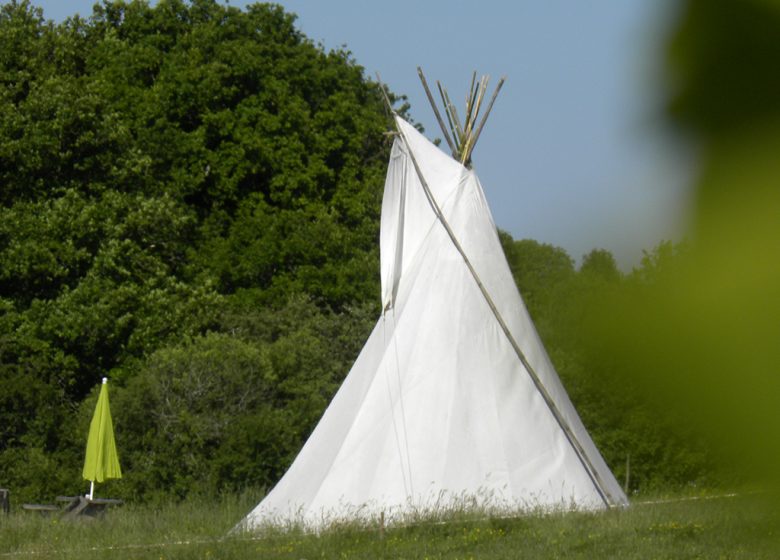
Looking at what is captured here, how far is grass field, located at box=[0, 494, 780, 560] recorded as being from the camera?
922 cm

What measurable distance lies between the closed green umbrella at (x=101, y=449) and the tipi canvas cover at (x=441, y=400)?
2979 mm

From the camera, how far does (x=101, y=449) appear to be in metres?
14.6

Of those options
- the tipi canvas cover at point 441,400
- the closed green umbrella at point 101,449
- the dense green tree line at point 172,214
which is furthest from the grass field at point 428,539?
the dense green tree line at point 172,214

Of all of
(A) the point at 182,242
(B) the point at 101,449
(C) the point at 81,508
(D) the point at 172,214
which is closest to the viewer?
(C) the point at 81,508

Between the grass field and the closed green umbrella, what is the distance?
2.64 meters

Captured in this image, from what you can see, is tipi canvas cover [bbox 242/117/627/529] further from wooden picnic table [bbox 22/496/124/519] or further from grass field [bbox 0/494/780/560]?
wooden picnic table [bbox 22/496/124/519]

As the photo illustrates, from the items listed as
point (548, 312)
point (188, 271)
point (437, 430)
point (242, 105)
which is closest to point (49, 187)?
point (188, 271)

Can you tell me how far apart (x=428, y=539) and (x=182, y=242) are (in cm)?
1631

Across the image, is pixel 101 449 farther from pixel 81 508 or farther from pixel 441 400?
pixel 441 400

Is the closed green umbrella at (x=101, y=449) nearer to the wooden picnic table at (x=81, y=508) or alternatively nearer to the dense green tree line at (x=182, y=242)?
the wooden picnic table at (x=81, y=508)

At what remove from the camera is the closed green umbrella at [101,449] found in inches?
573

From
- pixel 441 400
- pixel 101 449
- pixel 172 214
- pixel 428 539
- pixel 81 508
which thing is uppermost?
pixel 172 214

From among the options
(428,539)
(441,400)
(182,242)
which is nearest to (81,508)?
(441,400)

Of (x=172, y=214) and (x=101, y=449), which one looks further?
(x=172, y=214)
